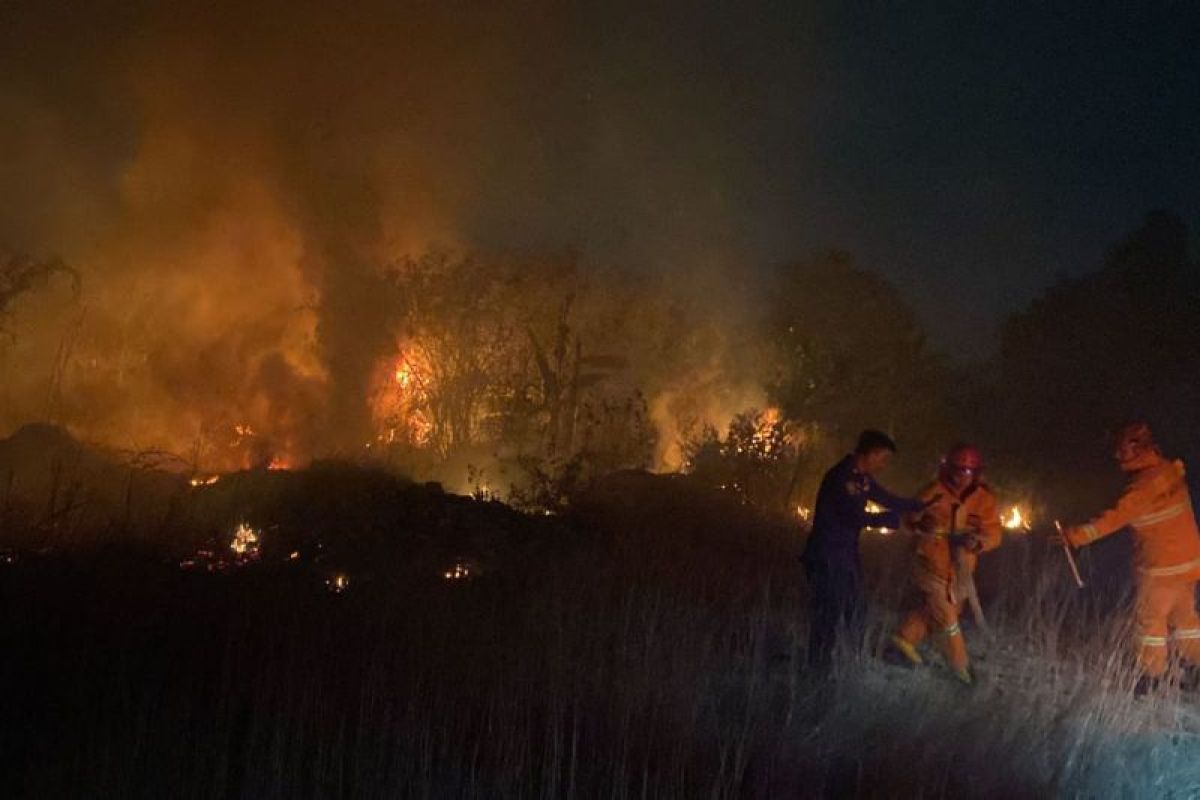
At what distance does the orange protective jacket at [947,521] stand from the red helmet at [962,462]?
0.30 ft

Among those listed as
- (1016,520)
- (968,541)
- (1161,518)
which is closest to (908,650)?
(968,541)

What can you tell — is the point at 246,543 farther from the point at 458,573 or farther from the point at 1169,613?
the point at 1169,613

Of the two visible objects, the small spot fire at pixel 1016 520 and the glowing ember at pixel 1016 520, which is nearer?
the small spot fire at pixel 1016 520

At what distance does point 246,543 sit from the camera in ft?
35.7

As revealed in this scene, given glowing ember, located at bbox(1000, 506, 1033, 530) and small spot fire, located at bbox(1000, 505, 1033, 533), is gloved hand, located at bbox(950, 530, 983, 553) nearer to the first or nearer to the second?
small spot fire, located at bbox(1000, 505, 1033, 533)

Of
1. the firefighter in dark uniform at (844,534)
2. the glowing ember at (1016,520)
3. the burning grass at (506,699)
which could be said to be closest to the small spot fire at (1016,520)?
the glowing ember at (1016,520)

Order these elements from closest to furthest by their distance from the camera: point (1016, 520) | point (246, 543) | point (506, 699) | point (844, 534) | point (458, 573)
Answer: point (506, 699) < point (844, 534) < point (458, 573) < point (246, 543) < point (1016, 520)

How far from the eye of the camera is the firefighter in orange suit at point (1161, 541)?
24.4 ft

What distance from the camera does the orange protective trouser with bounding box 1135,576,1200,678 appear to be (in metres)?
7.39

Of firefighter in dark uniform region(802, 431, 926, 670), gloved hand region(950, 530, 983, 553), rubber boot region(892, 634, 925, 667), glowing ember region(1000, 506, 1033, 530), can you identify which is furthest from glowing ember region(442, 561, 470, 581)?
glowing ember region(1000, 506, 1033, 530)

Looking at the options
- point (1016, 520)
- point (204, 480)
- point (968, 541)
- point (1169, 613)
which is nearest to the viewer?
point (968, 541)

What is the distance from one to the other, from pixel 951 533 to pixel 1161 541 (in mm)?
1645

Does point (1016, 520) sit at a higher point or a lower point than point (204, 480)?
higher

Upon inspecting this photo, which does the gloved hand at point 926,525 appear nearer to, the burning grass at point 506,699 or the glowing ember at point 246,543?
the burning grass at point 506,699
